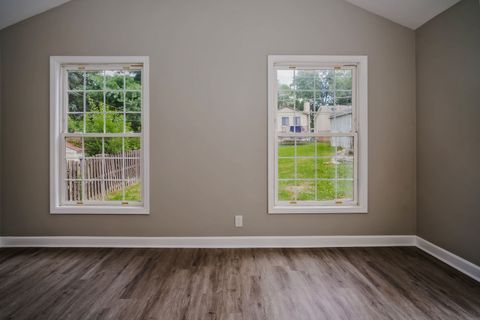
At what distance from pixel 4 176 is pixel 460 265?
5.00 meters

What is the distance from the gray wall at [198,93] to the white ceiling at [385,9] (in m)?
0.08

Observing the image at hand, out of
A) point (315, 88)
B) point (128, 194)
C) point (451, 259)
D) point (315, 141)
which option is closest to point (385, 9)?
point (315, 88)

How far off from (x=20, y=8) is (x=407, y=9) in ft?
13.9

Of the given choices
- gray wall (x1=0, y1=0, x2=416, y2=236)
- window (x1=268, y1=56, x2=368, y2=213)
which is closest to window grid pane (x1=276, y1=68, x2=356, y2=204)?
window (x1=268, y1=56, x2=368, y2=213)

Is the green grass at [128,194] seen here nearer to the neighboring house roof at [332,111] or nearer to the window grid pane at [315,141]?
the window grid pane at [315,141]

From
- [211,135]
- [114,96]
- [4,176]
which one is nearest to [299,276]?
[211,135]

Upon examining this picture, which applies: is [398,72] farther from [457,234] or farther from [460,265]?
[460,265]

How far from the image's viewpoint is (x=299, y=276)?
2693 mm

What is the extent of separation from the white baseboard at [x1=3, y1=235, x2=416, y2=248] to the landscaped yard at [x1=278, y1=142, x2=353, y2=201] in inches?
19.6

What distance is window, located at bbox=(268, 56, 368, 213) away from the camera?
3.51m

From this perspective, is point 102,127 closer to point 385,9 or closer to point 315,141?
point 315,141

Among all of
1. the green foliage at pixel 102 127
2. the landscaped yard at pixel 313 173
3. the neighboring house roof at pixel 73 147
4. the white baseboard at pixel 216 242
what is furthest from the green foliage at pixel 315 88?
the neighboring house roof at pixel 73 147

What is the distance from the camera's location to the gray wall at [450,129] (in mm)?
2674

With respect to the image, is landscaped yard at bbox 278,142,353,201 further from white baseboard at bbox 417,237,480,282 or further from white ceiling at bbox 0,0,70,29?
white ceiling at bbox 0,0,70,29
